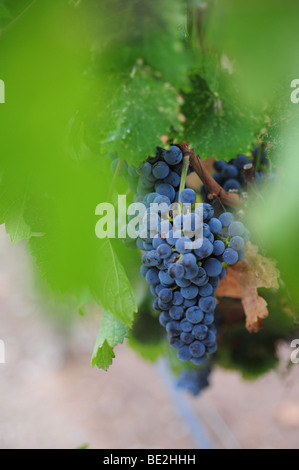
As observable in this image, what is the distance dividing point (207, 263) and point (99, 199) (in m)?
0.11

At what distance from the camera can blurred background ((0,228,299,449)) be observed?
2.42 meters

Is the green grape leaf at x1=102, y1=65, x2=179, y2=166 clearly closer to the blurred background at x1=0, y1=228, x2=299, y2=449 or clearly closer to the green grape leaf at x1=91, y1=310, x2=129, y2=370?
the green grape leaf at x1=91, y1=310, x2=129, y2=370

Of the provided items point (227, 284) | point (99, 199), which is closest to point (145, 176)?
point (99, 199)

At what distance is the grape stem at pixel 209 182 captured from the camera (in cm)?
37

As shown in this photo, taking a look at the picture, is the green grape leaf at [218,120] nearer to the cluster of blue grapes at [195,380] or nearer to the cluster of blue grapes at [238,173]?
the cluster of blue grapes at [238,173]

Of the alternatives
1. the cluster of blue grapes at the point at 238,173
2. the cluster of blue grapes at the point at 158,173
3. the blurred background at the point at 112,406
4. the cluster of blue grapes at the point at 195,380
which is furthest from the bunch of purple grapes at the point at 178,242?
the blurred background at the point at 112,406

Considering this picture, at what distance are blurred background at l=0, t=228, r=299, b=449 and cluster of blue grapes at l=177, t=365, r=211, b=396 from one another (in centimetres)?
145

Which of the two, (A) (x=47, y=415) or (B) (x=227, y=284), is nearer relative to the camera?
(B) (x=227, y=284)

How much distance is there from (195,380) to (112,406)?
2.31 m

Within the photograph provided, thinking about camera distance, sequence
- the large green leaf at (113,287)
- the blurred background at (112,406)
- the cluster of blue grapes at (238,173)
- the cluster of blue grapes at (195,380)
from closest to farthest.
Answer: the large green leaf at (113,287)
the cluster of blue grapes at (238,173)
the cluster of blue grapes at (195,380)
the blurred background at (112,406)

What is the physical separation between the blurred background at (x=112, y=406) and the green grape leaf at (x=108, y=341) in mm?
1767

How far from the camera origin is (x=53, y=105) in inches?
13.2

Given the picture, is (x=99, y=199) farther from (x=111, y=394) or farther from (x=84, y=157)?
(x=111, y=394)

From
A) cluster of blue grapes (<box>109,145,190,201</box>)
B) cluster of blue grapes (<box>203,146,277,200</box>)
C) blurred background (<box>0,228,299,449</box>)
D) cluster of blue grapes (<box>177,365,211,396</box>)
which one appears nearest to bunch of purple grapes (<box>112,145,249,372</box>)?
cluster of blue grapes (<box>109,145,190,201</box>)
